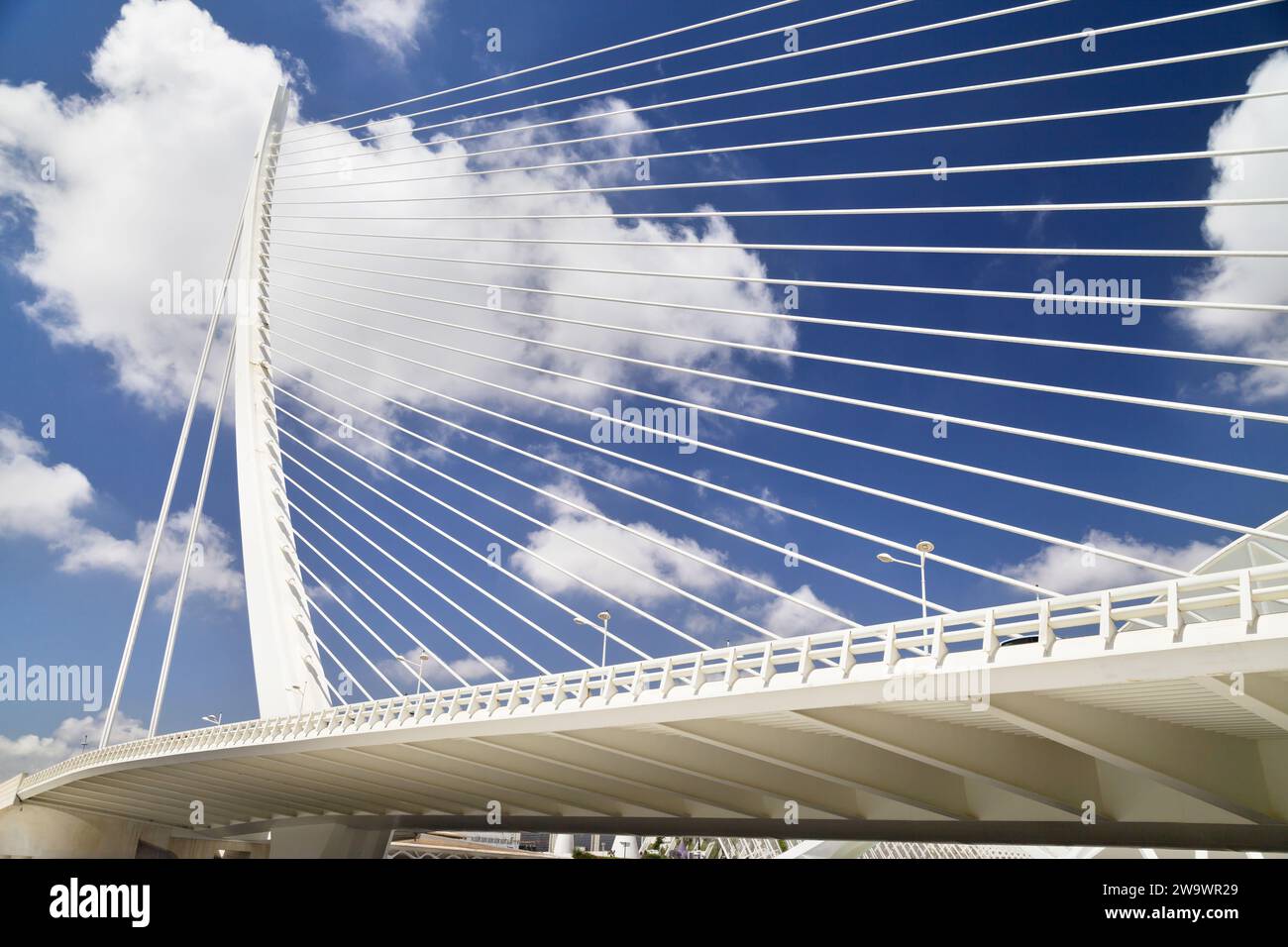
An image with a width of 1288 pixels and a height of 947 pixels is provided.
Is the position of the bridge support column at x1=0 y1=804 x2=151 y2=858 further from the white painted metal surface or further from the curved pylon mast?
the white painted metal surface

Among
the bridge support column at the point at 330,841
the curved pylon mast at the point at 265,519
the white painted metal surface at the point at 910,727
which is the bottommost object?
the bridge support column at the point at 330,841

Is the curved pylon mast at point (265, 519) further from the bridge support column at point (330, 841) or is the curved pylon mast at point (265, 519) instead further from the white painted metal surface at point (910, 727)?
the bridge support column at point (330, 841)

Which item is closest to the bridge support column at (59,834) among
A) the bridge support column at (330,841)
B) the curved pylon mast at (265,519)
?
the bridge support column at (330,841)

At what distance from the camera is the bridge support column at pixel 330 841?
109 feet

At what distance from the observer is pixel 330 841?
1310 inches

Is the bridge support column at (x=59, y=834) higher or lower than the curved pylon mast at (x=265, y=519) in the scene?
lower

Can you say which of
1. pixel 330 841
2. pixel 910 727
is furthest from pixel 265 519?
pixel 910 727

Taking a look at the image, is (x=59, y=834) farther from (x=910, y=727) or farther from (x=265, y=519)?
(x=910, y=727)

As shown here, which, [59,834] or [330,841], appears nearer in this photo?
[330,841]

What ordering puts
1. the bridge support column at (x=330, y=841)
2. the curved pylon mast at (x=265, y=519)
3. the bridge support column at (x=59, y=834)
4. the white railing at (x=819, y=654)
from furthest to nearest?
the bridge support column at (x=59, y=834)
the bridge support column at (x=330, y=841)
the curved pylon mast at (x=265, y=519)
the white railing at (x=819, y=654)

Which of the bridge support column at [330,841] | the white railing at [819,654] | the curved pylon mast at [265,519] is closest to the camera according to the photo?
the white railing at [819,654]
